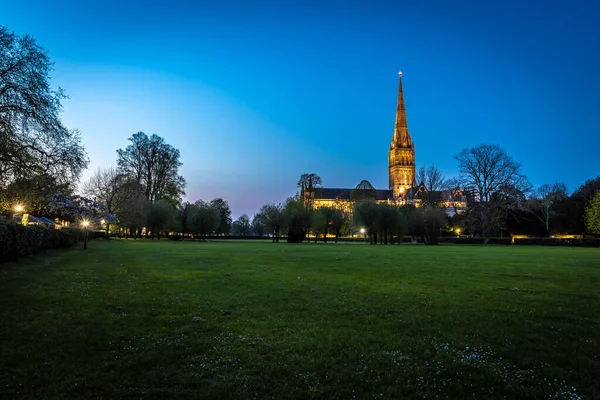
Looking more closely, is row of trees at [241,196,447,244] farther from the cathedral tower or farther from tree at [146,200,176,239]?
the cathedral tower

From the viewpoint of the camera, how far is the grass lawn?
4934 millimetres

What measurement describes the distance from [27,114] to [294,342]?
84.6 ft

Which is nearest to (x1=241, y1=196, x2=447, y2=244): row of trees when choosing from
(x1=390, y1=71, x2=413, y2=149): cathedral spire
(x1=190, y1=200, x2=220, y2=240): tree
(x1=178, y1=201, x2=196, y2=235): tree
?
(x1=190, y1=200, x2=220, y2=240): tree

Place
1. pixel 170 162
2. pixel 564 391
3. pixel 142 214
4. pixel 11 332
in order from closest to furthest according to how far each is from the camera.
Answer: pixel 564 391
pixel 11 332
pixel 142 214
pixel 170 162

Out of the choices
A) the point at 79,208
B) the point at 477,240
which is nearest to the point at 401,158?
the point at 477,240

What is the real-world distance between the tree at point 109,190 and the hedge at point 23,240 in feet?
129

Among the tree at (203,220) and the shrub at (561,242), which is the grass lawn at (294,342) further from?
the shrub at (561,242)

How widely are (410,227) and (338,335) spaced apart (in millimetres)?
66305

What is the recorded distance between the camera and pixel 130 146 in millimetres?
71375

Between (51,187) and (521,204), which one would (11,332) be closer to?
(51,187)

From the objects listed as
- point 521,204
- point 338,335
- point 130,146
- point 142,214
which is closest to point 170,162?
point 130,146

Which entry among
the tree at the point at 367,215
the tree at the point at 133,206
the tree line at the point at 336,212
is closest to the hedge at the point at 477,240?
the tree line at the point at 336,212

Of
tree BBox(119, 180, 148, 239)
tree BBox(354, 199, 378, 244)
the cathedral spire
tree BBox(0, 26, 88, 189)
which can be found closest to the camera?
tree BBox(0, 26, 88, 189)

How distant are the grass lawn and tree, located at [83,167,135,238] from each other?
61285 mm
